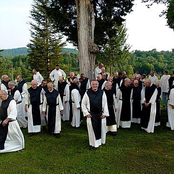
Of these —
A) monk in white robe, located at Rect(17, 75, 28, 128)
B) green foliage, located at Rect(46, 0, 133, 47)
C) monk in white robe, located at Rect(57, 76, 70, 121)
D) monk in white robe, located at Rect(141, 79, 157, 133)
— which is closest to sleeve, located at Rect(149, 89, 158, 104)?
monk in white robe, located at Rect(141, 79, 157, 133)

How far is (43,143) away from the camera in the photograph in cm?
622

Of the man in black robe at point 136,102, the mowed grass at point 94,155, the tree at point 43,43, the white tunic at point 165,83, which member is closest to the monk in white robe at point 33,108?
the mowed grass at point 94,155

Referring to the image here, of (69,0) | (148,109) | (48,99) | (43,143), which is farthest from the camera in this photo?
(69,0)

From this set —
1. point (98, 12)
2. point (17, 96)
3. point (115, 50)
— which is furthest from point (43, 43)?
point (17, 96)

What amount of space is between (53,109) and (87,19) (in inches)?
223

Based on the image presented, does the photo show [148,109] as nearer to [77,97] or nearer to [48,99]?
[77,97]

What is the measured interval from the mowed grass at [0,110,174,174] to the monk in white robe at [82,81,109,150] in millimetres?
399

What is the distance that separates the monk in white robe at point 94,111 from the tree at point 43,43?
25.1 m

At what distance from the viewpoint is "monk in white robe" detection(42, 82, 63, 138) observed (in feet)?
21.9

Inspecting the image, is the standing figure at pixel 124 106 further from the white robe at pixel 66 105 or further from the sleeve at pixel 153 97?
the white robe at pixel 66 105

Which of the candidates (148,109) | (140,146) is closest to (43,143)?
(140,146)

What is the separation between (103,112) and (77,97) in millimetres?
2206

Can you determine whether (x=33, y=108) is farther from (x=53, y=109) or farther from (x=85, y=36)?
(x=85, y=36)

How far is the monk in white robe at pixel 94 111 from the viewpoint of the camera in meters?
5.55
